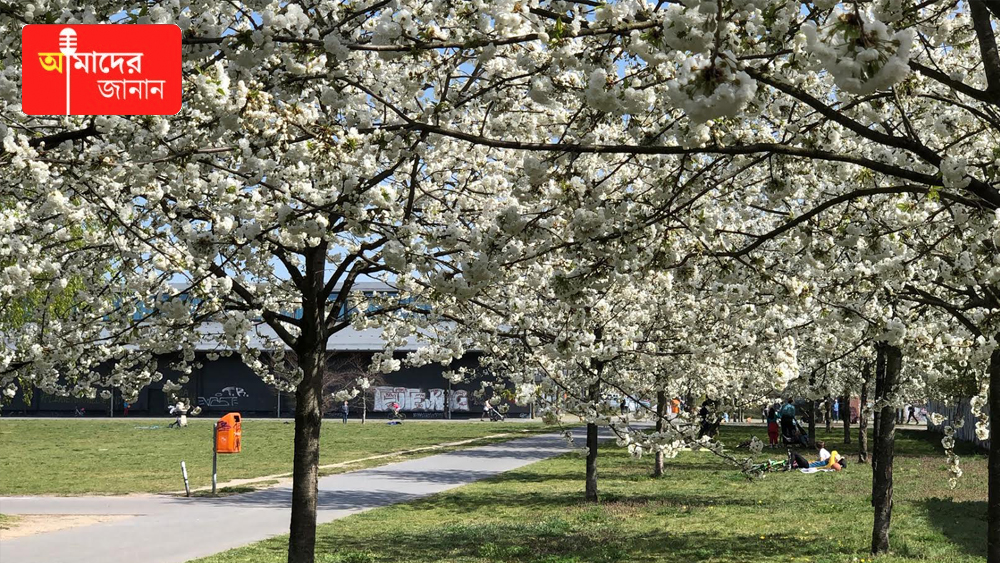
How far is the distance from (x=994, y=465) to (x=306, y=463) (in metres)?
6.57

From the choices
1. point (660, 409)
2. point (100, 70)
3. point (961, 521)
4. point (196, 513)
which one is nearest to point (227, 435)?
point (196, 513)

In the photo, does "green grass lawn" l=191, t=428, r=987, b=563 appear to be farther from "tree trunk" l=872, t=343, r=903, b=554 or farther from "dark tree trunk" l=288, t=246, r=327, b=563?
"dark tree trunk" l=288, t=246, r=327, b=563

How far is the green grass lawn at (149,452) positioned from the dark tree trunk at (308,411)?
446 inches

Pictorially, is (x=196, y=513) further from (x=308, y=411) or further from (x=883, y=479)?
(x=883, y=479)

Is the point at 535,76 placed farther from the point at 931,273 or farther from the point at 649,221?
the point at 931,273

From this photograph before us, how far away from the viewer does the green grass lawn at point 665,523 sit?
1170cm

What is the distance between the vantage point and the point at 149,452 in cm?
3070

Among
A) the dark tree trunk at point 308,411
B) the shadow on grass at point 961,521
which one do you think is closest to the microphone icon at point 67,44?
the dark tree trunk at point 308,411

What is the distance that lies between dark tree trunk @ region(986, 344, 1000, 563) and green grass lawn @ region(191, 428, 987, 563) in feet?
9.03

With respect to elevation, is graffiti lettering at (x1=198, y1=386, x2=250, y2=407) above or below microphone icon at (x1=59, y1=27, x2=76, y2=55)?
below

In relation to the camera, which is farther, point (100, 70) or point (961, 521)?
point (961, 521)

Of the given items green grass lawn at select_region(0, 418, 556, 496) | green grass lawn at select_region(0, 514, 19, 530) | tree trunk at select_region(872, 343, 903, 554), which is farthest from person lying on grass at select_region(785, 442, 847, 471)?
green grass lawn at select_region(0, 514, 19, 530)

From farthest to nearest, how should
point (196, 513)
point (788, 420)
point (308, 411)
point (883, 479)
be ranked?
point (788, 420) < point (196, 513) < point (883, 479) < point (308, 411)

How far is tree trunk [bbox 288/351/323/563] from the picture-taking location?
9.45 m
